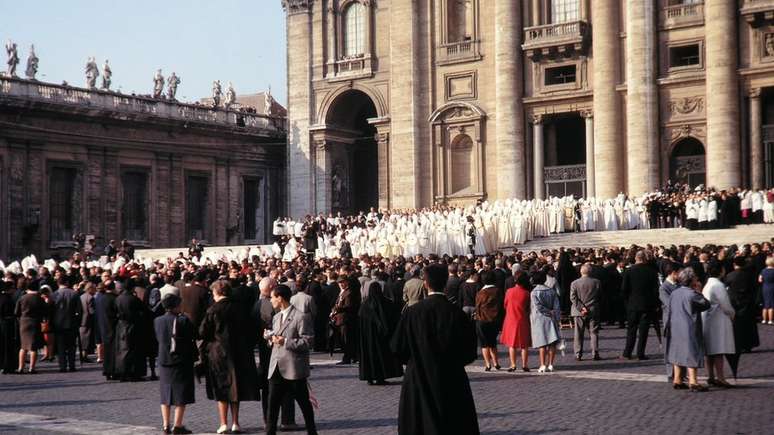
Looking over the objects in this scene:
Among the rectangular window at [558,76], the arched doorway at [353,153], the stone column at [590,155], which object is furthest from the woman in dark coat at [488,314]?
the arched doorway at [353,153]

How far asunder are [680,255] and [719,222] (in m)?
9.06

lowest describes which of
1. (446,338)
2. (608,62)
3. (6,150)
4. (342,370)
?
(342,370)

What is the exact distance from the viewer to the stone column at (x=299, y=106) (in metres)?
53.7

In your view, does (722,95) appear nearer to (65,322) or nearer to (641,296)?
(641,296)

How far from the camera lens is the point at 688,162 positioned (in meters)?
43.5

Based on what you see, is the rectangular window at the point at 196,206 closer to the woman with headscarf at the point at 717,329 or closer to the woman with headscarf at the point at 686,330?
the woman with headscarf at the point at 717,329

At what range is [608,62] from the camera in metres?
43.9

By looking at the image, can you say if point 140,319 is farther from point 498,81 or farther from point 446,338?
point 498,81

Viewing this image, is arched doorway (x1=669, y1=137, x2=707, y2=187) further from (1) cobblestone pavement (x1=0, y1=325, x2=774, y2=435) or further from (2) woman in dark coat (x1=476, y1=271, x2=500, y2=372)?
(2) woman in dark coat (x1=476, y1=271, x2=500, y2=372)

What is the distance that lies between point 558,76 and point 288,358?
119 feet

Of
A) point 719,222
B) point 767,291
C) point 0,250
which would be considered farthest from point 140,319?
point 0,250

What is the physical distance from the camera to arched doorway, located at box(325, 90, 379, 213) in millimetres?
53812

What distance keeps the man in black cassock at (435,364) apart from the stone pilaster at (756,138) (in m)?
33.9

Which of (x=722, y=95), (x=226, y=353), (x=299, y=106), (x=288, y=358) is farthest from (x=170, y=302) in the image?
(x=299, y=106)
